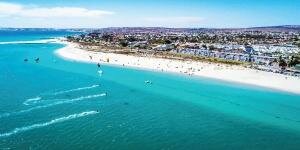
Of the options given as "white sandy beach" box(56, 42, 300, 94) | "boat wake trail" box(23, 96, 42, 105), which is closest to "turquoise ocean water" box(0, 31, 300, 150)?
"boat wake trail" box(23, 96, 42, 105)

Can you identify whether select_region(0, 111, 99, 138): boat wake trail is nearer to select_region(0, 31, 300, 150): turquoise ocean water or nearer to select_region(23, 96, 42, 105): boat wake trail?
select_region(0, 31, 300, 150): turquoise ocean water

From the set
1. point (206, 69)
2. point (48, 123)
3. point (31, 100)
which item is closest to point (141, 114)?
point (48, 123)

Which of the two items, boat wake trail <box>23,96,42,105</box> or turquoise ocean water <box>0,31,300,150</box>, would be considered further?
boat wake trail <box>23,96,42,105</box>

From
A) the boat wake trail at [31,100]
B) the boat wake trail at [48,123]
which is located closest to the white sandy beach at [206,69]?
the boat wake trail at [48,123]

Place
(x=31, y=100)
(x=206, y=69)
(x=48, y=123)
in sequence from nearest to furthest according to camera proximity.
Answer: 1. (x=48, y=123)
2. (x=31, y=100)
3. (x=206, y=69)

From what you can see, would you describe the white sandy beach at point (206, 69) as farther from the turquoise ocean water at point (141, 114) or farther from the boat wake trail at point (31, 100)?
the boat wake trail at point (31, 100)

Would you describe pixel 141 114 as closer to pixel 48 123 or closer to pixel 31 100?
pixel 48 123

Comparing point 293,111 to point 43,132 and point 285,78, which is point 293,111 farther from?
point 43,132
